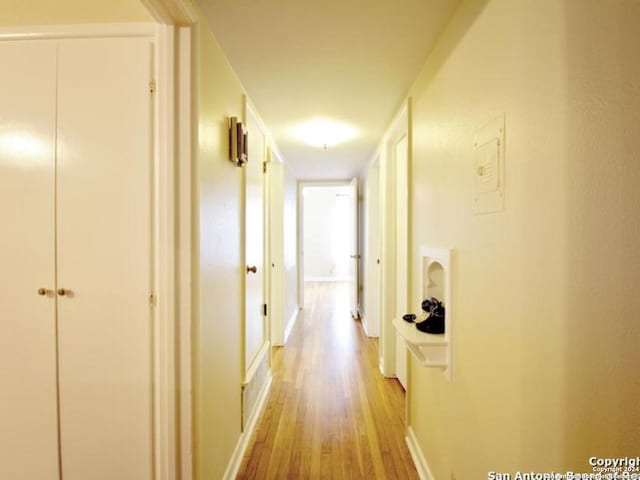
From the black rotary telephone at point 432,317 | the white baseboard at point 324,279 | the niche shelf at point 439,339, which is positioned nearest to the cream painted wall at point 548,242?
the niche shelf at point 439,339

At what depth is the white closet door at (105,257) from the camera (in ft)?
4.23

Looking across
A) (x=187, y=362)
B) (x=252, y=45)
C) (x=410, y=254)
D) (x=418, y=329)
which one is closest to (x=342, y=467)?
(x=418, y=329)

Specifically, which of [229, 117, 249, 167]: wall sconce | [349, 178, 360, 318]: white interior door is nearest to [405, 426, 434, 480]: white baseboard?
[229, 117, 249, 167]: wall sconce

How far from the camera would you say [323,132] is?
292cm

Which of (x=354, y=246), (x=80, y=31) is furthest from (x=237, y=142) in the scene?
(x=354, y=246)

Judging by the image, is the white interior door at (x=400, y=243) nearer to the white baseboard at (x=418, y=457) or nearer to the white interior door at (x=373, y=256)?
the white baseboard at (x=418, y=457)

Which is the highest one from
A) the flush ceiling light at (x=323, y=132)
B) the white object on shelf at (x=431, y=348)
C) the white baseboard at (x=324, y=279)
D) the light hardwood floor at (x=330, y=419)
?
the flush ceiling light at (x=323, y=132)

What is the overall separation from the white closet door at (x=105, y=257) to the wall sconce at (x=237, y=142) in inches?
20.1

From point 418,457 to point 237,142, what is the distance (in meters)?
2.06

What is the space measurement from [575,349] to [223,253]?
142 centimetres

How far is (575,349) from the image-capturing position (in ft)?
2.23

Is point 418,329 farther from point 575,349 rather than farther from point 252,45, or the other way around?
point 252,45

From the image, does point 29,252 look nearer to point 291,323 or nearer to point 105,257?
point 105,257

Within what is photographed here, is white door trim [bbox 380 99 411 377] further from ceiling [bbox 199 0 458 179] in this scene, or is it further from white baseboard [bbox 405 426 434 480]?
white baseboard [bbox 405 426 434 480]
